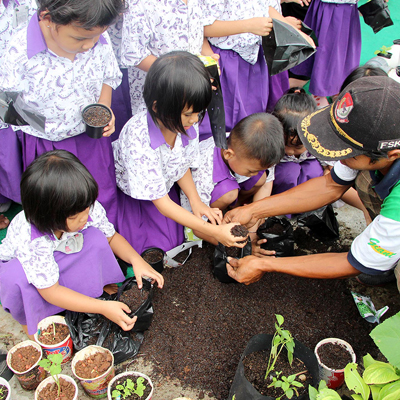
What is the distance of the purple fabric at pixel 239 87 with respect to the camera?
295 centimetres

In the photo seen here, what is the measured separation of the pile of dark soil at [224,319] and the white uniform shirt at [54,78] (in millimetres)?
1155

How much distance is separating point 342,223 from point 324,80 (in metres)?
1.46

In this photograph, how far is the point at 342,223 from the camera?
3016 mm

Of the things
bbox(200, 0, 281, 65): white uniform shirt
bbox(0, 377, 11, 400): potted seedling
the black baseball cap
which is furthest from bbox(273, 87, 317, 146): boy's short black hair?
bbox(0, 377, 11, 400): potted seedling

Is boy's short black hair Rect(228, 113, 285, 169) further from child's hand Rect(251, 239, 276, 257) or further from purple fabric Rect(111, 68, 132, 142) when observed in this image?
purple fabric Rect(111, 68, 132, 142)

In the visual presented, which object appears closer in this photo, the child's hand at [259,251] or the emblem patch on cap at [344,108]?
the emblem patch on cap at [344,108]

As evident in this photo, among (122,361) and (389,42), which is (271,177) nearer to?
(122,361)

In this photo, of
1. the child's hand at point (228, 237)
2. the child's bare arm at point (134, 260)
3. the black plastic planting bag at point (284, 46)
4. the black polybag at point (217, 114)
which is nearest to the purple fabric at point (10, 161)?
the child's bare arm at point (134, 260)

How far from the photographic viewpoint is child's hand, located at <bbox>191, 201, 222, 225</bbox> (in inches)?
94.4

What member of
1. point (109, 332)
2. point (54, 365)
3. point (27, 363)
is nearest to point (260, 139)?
point (109, 332)

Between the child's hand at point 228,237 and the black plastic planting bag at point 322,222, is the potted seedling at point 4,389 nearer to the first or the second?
the child's hand at point 228,237

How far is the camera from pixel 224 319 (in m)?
2.20

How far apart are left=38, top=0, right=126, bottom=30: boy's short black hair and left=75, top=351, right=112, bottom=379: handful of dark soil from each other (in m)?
1.58

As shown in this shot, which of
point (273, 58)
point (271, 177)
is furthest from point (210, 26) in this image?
point (271, 177)
